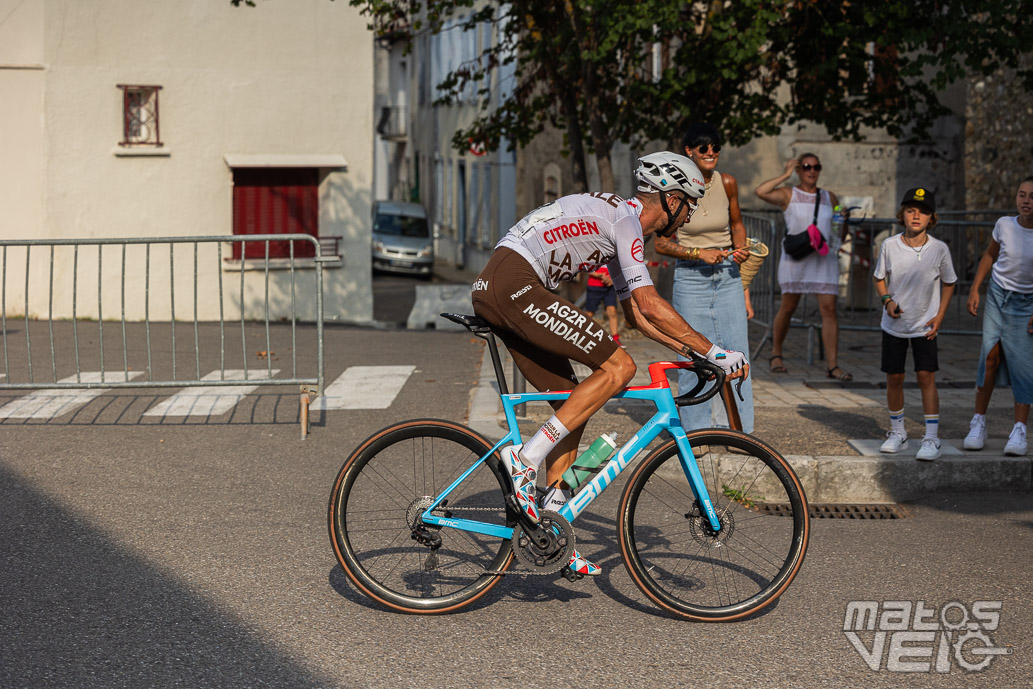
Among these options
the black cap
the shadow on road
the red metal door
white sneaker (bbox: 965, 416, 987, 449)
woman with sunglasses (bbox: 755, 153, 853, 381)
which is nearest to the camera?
the shadow on road

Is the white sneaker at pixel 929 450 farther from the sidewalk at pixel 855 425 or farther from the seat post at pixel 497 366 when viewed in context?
the seat post at pixel 497 366

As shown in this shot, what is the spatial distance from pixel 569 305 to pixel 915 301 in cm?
340

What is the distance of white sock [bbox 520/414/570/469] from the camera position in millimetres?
4879

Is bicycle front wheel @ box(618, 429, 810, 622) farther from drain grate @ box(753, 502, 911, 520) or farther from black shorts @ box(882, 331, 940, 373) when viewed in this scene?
black shorts @ box(882, 331, 940, 373)

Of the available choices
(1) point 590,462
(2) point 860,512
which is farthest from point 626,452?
(2) point 860,512

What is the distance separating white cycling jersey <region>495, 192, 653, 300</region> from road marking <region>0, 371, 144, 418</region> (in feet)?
18.1

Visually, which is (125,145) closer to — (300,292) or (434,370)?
(300,292)

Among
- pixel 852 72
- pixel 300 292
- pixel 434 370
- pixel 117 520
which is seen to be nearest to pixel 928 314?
pixel 117 520

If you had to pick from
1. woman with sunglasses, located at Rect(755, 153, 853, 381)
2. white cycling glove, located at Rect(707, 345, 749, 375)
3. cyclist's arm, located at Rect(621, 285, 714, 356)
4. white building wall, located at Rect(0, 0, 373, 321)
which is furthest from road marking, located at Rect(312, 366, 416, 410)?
white building wall, located at Rect(0, 0, 373, 321)

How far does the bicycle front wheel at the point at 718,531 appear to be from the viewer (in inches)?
193

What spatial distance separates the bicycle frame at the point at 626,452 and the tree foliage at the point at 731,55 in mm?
7910

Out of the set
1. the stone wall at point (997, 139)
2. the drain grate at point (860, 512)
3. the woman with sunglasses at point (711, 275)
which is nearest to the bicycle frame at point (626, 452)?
the drain grate at point (860, 512)

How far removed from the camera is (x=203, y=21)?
770 inches

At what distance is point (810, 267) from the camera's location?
1121 centimetres
